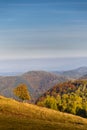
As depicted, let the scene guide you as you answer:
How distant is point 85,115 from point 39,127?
92.0 metres

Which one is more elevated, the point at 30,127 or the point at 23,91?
the point at 23,91

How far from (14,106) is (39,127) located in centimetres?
3010

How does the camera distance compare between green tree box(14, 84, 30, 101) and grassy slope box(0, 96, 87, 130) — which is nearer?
grassy slope box(0, 96, 87, 130)

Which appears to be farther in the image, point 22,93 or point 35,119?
point 22,93

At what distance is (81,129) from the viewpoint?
7819cm

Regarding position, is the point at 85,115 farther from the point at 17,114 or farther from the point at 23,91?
the point at 17,114

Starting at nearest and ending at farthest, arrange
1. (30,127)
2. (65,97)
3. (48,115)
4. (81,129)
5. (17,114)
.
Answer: (30,127) → (81,129) → (17,114) → (48,115) → (65,97)

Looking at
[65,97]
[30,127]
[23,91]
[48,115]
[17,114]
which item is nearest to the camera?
[30,127]

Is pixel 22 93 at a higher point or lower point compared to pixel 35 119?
higher

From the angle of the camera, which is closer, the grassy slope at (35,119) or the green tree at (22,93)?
the grassy slope at (35,119)

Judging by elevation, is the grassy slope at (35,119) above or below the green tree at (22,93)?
below

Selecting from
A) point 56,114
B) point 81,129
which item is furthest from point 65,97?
point 81,129

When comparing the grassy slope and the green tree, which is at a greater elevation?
the green tree

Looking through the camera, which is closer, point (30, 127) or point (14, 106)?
point (30, 127)
